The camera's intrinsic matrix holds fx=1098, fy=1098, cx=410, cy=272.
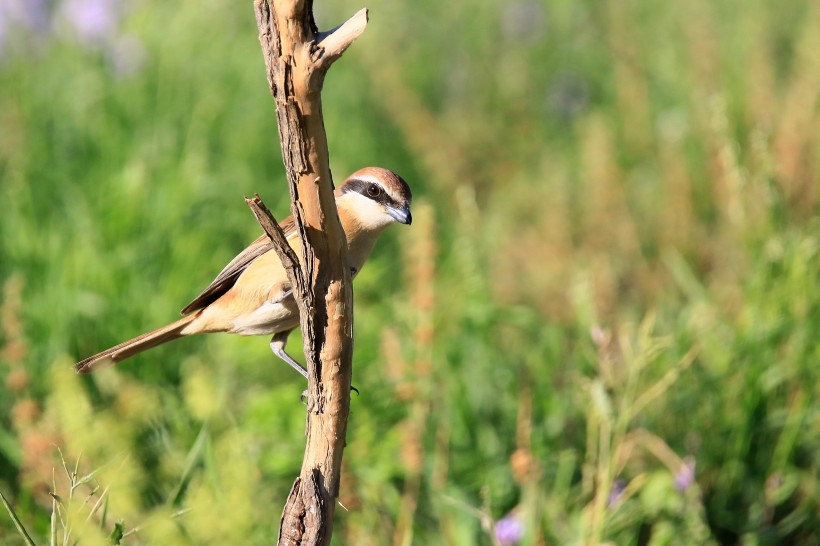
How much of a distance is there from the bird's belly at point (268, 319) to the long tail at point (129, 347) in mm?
165

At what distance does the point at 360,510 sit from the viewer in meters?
4.03

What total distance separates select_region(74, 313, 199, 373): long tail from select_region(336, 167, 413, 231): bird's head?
584 mm

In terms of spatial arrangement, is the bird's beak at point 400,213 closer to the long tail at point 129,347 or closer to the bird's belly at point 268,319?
the bird's belly at point 268,319

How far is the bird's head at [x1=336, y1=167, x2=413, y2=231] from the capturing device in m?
3.07

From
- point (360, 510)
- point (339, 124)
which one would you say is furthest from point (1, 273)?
point (339, 124)

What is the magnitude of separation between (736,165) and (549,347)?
1.25 m

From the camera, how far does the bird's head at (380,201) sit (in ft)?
10.1

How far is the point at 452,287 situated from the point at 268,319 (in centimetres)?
312

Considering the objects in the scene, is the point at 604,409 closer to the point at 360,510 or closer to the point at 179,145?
the point at 360,510

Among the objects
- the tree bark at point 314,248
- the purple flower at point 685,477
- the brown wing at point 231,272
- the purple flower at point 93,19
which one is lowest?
the purple flower at point 685,477

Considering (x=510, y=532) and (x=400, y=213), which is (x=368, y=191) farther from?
(x=510, y=532)

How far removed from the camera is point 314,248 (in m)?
2.15

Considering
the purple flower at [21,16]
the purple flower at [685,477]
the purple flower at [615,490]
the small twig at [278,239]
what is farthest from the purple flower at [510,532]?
the purple flower at [21,16]

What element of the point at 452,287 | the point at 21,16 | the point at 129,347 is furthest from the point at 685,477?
the point at 21,16
